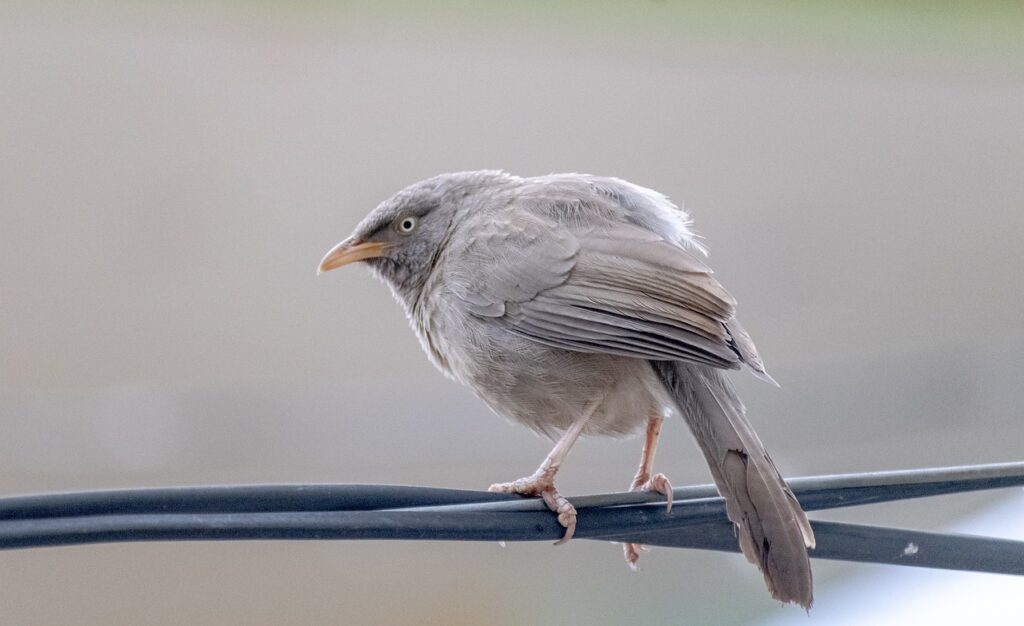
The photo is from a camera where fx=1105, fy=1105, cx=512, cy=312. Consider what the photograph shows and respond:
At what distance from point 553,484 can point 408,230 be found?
185cm

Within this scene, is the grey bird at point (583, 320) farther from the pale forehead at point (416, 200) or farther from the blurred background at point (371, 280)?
the blurred background at point (371, 280)

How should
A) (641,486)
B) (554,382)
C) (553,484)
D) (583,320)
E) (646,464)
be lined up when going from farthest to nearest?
1. (646,464)
2. (641,486)
3. (554,382)
4. (583,320)
5. (553,484)

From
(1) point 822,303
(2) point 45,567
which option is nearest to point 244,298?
(2) point 45,567

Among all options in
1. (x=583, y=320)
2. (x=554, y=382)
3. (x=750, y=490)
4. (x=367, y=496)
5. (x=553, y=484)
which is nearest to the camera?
(x=367, y=496)

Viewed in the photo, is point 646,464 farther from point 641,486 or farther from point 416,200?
point 416,200

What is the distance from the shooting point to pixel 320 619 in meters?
12.3

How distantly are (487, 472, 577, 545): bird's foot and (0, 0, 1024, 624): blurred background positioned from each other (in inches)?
251

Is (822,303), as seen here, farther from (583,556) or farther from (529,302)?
(529,302)

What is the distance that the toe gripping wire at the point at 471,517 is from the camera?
2338 millimetres

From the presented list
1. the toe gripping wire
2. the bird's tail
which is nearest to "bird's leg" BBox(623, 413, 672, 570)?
the bird's tail

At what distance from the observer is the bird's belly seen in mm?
4289

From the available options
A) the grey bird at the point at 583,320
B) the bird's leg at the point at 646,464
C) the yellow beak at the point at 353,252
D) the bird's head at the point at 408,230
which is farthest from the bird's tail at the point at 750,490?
the yellow beak at the point at 353,252

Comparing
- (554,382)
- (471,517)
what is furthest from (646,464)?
(471,517)

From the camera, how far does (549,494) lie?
3555 millimetres
